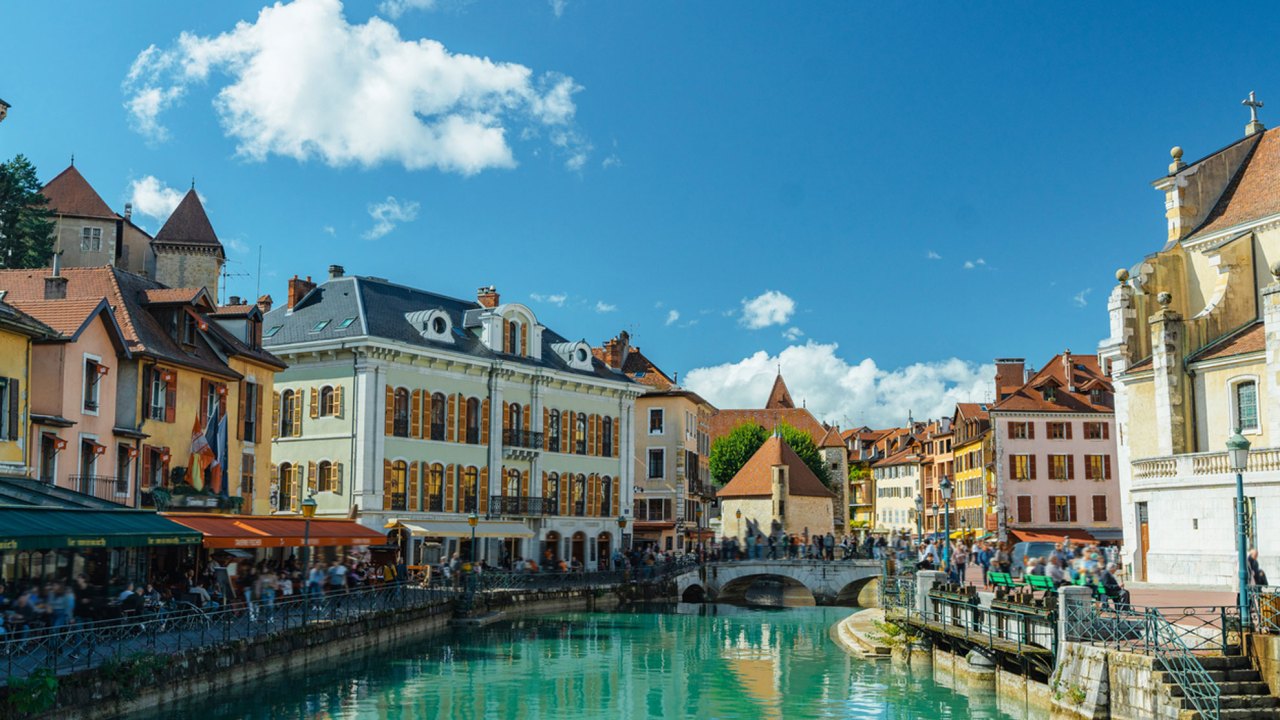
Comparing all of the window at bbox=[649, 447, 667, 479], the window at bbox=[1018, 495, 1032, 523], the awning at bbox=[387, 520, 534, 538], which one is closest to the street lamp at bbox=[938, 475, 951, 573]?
the awning at bbox=[387, 520, 534, 538]

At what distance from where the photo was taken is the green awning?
1900 cm

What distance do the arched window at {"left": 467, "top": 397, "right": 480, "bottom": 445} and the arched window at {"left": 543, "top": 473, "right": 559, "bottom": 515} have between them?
4886mm

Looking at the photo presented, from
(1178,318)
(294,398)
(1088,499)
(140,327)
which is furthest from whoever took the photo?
(1088,499)

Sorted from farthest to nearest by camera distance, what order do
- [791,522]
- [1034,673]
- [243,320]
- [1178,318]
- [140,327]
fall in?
[791,522]
[243,320]
[1178,318]
[140,327]
[1034,673]

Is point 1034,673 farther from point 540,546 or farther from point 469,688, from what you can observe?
point 540,546

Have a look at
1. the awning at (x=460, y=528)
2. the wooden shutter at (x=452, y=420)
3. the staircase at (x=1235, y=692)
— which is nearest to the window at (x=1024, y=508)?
the awning at (x=460, y=528)

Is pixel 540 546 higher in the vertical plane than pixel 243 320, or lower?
lower

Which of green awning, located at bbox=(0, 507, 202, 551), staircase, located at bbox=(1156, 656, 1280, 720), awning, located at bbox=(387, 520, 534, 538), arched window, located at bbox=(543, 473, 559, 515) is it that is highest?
arched window, located at bbox=(543, 473, 559, 515)

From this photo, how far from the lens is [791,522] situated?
7088cm

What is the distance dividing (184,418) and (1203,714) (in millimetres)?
26825

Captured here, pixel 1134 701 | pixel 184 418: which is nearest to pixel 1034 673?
pixel 1134 701

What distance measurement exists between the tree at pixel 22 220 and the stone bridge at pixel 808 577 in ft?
107

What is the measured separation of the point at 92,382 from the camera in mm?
29875

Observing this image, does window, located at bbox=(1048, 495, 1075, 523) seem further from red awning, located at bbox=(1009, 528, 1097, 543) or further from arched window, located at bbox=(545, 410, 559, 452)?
arched window, located at bbox=(545, 410, 559, 452)
